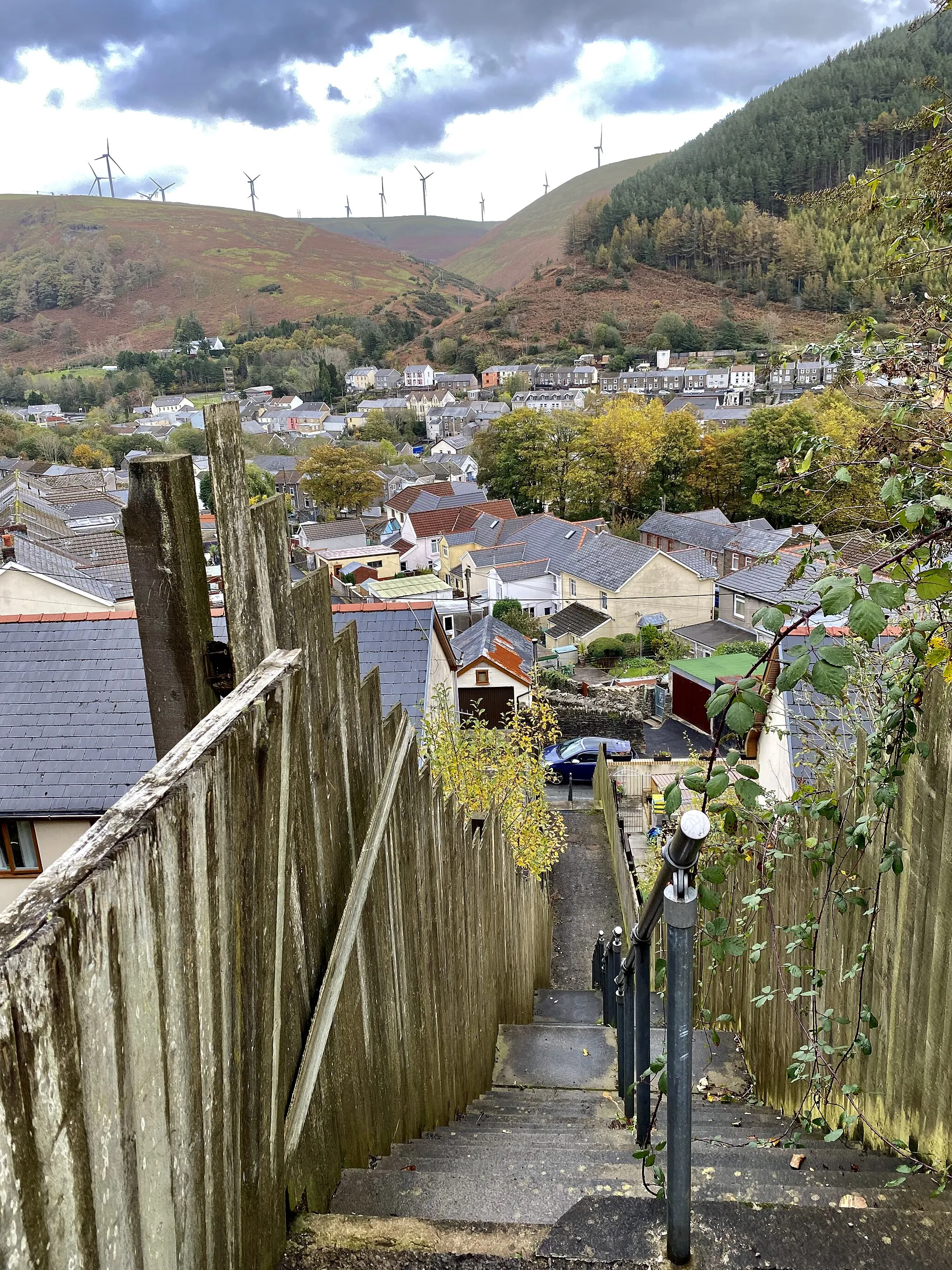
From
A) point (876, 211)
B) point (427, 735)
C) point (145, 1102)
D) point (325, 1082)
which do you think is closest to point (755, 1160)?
point (325, 1082)

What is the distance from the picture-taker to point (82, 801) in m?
10.2

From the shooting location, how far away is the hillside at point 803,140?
15000 cm

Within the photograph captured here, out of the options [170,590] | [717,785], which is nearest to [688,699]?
[717,785]

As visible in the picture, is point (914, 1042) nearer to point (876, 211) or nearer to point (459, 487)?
point (876, 211)

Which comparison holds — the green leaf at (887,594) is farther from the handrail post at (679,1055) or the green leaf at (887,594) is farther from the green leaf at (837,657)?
the handrail post at (679,1055)

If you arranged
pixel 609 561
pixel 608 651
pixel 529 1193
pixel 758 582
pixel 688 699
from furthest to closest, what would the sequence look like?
pixel 609 561 → pixel 608 651 → pixel 758 582 → pixel 688 699 → pixel 529 1193

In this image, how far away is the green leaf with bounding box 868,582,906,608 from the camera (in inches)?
69.1

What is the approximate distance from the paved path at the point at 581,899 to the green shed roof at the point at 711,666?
217 inches

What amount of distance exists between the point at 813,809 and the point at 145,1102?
2165 millimetres

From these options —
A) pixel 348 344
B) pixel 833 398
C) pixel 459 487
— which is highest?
pixel 348 344

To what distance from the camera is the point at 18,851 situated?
34.6ft

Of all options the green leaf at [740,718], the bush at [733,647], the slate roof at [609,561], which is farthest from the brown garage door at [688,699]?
the green leaf at [740,718]

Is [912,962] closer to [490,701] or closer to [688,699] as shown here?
[490,701]

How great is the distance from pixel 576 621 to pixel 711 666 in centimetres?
1408
